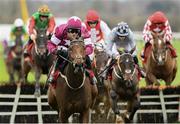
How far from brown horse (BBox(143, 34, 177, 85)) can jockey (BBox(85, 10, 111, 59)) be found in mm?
1130

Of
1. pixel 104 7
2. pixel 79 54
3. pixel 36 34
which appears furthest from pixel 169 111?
pixel 104 7

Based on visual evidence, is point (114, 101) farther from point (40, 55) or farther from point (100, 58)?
point (40, 55)

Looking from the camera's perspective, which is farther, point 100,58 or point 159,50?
point 159,50

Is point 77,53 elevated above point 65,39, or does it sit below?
below

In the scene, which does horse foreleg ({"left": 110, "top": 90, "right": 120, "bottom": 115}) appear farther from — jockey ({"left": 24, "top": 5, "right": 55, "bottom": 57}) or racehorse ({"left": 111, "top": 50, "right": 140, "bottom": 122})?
jockey ({"left": 24, "top": 5, "right": 55, "bottom": 57})

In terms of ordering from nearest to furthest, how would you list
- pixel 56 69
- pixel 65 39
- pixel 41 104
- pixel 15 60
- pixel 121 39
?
1. pixel 56 69
2. pixel 65 39
3. pixel 121 39
4. pixel 41 104
5. pixel 15 60

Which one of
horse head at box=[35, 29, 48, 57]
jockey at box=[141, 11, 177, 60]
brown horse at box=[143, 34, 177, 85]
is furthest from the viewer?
jockey at box=[141, 11, 177, 60]

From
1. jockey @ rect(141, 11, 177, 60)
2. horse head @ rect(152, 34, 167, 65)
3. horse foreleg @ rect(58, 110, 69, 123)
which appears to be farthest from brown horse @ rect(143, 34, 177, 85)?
horse foreleg @ rect(58, 110, 69, 123)

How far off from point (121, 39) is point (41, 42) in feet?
7.22

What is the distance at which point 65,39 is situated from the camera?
10766mm

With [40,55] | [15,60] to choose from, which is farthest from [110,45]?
[15,60]

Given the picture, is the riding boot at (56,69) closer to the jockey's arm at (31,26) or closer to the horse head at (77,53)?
the horse head at (77,53)

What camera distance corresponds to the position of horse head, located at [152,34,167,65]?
14.9m

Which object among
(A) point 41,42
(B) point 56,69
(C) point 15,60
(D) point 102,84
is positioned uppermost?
(C) point 15,60
